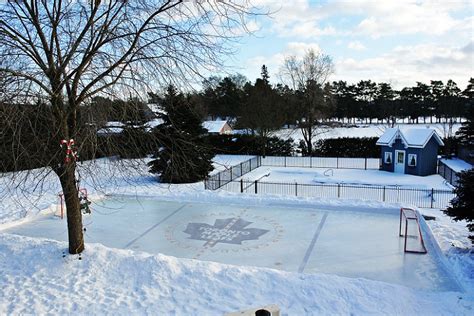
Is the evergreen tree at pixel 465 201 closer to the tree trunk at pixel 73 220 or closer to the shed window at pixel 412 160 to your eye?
the tree trunk at pixel 73 220

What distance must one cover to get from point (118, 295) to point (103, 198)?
8941mm

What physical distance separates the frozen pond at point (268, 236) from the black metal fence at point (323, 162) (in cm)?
1373

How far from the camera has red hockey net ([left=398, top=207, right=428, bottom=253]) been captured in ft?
30.9

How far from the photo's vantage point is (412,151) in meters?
21.7

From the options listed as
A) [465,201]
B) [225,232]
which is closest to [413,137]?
[465,201]

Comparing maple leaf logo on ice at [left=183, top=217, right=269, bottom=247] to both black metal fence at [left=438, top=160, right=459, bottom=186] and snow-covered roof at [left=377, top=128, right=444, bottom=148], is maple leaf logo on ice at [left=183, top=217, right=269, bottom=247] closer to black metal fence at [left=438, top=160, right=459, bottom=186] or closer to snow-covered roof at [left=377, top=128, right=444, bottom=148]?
black metal fence at [left=438, top=160, right=459, bottom=186]

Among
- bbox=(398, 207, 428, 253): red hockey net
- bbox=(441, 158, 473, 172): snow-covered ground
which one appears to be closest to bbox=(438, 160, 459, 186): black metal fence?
bbox=(441, 158, 473, 172): snow-covered ground

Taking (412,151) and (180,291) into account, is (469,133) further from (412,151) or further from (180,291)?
(180,291)

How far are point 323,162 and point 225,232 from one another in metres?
18.3

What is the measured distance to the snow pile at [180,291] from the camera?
6.04 meters

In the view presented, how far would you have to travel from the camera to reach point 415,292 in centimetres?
657

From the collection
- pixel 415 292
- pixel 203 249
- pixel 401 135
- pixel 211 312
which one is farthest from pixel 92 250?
pixel 401 135

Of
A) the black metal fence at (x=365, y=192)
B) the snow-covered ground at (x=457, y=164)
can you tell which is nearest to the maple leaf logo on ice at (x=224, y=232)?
the black metal fence at (x=365, y=192)

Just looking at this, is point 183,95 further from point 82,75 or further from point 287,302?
point 287,302
